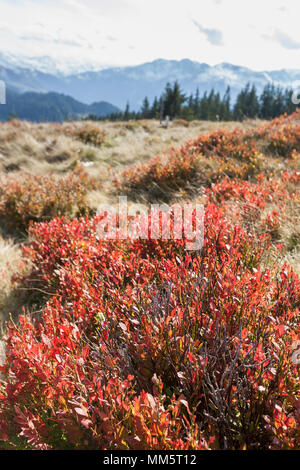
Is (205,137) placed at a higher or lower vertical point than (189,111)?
lower

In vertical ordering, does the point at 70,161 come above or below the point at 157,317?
above

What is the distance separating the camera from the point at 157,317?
209 cm

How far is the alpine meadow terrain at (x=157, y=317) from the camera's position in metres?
1.52

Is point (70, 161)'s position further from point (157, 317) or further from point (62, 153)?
point (157, 317)

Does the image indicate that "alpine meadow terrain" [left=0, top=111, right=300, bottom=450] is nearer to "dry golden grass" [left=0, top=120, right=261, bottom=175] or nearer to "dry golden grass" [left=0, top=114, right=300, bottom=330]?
"dry golden grass" [left=0, top=114, right=300, bottom=330]

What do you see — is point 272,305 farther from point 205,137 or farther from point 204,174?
point 205,137

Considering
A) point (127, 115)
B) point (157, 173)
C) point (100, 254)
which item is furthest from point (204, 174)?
point (127, 115)

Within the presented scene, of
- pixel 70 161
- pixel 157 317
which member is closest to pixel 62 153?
pixel 70 161

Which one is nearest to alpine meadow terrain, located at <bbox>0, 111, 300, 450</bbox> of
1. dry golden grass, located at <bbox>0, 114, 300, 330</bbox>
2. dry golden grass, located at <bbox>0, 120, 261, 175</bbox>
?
dry golden grass, located at <bbox>0, 114, 300, 330</bbox>

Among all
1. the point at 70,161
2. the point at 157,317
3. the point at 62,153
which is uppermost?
the point at 62,153

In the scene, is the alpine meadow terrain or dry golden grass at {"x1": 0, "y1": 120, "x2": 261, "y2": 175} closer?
the alpine meadow terrain

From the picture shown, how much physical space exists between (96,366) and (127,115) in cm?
8521

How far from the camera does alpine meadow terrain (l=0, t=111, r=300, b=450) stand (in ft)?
4.98
